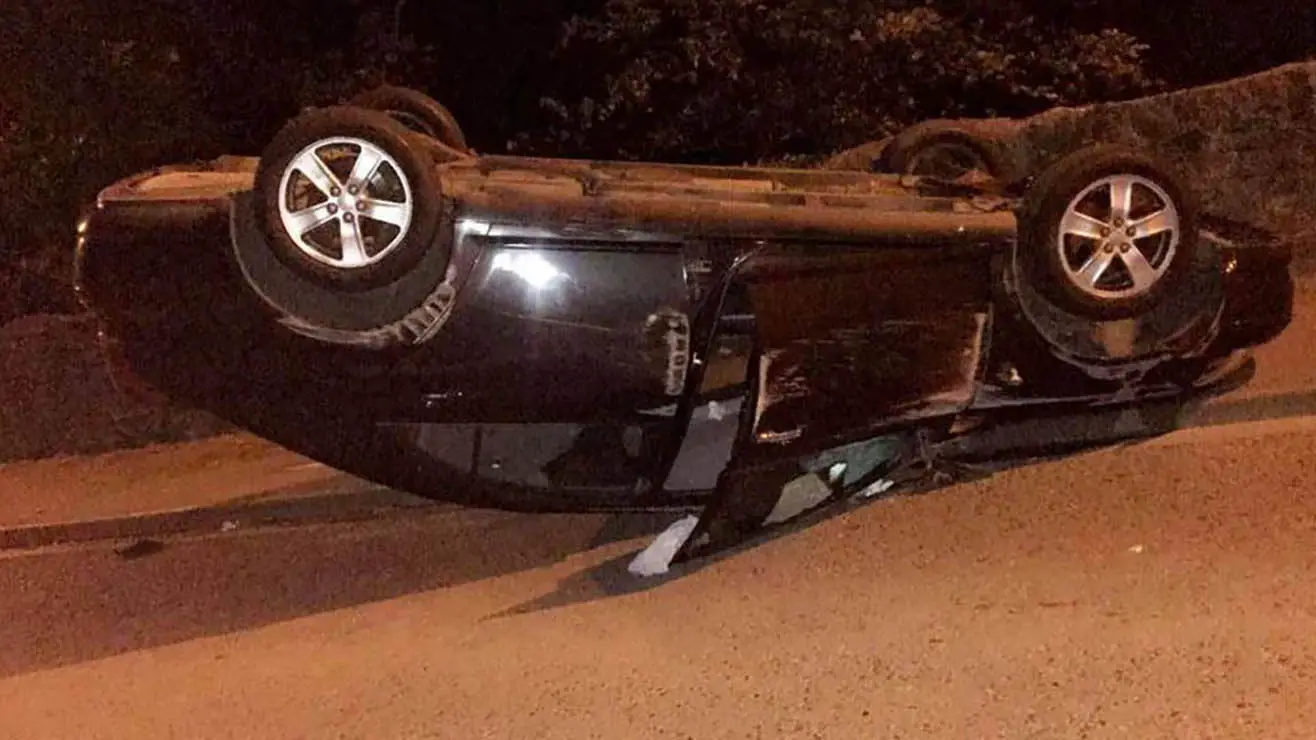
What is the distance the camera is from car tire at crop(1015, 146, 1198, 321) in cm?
469

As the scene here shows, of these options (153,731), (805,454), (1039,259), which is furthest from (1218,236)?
(153,731)

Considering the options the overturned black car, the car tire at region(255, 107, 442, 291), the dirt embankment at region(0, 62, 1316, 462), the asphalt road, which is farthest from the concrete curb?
the car tire at region(255, 107, 442, 291)

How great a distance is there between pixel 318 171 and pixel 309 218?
5.8 inches

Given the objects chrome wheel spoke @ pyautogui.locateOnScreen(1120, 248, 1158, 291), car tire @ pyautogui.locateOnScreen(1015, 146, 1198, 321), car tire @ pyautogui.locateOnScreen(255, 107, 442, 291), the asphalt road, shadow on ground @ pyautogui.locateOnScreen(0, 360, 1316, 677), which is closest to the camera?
the asphalt road

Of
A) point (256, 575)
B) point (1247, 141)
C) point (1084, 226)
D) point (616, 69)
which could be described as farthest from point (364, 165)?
point (616, 69)

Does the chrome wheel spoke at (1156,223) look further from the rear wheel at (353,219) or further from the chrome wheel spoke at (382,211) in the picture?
the chrome wheel spoke at (382,211)

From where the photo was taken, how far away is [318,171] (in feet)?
14.6

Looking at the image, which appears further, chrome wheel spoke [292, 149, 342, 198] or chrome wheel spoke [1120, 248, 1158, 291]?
chrome wheel spoke [1120, 248, 1158, 291]

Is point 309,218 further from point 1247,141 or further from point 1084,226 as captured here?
point 1247,141

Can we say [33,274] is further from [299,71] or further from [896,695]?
[896,695]

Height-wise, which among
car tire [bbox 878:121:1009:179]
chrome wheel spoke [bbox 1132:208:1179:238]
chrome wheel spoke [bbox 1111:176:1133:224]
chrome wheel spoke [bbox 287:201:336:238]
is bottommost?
chrome wheel spoke [bbox 287:201:336:238]

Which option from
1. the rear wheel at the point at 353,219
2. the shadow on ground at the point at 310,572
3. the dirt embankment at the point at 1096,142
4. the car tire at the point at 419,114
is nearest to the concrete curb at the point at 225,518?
the shadow on ground at the point at 310,572

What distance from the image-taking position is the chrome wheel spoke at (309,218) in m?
4.43

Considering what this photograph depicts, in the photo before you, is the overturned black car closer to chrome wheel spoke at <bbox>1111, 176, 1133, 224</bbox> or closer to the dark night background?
chrome wheel spoke at <bbox>1111, 176, 1133, 224</bbox>
